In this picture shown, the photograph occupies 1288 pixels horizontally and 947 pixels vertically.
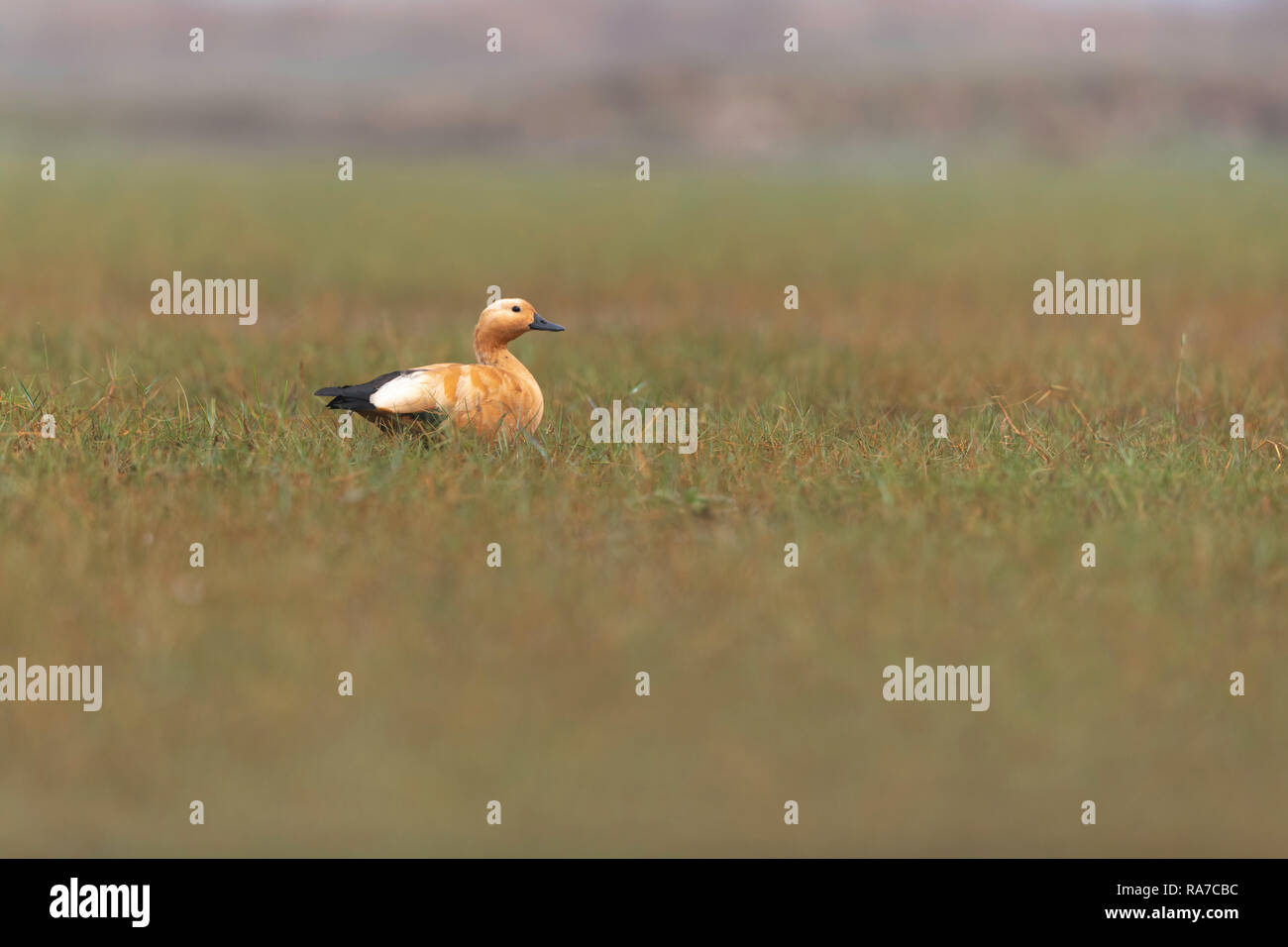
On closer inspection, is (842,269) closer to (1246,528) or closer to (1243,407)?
(1243,407)

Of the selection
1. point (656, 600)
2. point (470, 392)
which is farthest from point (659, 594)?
point (470, 392)

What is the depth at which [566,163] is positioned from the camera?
6081cm

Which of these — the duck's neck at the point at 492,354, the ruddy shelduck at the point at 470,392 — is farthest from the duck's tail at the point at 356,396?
the duck's neck at the point at 492,354

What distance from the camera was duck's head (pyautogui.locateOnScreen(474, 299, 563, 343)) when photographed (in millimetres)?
7812

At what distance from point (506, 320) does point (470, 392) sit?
1.92 feet

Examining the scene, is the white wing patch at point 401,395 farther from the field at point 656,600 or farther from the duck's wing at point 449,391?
the field at point 656,600

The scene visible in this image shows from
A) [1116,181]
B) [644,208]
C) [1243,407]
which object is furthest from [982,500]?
[1116,181]

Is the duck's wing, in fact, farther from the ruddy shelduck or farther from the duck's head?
the duck's head

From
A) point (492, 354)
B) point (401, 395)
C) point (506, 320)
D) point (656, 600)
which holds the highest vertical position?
point (506, 320)

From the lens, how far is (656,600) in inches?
228

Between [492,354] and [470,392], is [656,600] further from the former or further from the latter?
[492,354]

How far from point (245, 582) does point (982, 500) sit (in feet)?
11.1

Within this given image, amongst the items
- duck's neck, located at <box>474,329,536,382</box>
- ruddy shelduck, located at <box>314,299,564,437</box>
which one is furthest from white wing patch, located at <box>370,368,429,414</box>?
duck's neck, located at <box>474,329,536,382</box>
